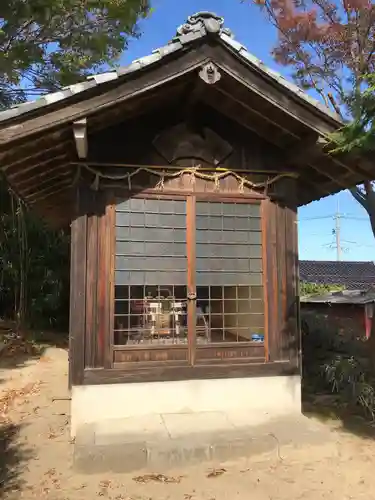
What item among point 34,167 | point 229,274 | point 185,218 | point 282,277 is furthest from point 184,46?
point 282,277

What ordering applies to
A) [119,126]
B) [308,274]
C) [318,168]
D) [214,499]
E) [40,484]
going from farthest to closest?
[308,274] < [318,168] < [119,126] < [40,484] < [214,499]

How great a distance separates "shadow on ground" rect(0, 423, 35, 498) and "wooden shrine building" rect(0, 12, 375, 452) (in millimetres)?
730

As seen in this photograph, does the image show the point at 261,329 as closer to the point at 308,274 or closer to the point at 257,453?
the point at 257,453

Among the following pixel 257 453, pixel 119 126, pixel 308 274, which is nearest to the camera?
pixel 257 453

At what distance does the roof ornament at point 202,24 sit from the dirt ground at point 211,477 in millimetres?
4788

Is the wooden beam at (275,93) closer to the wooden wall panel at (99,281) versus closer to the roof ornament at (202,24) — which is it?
the roof ornament at (202,24)

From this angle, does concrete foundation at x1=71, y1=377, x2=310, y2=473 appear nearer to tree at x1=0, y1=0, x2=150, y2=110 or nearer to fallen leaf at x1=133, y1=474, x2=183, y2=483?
fallen leaf at x1=133, y1=474, x2=183, y2=483

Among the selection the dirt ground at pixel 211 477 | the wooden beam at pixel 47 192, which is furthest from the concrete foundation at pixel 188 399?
the wooden beam at pixel 47 192

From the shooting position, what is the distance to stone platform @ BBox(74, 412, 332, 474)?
4.51m

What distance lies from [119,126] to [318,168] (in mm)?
2870

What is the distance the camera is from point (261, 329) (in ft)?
20.1

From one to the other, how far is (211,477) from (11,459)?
2.39 m

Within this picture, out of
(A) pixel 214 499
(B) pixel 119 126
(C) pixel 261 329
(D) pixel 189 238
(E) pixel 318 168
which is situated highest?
(B) pixel 119 126

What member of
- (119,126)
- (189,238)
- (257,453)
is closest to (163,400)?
(257,453)
